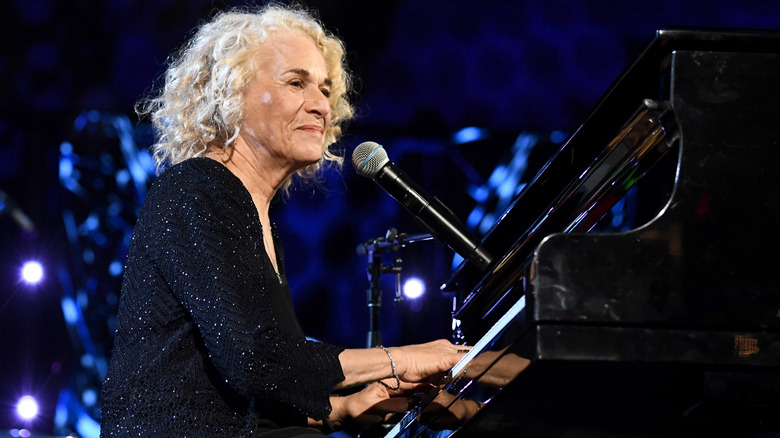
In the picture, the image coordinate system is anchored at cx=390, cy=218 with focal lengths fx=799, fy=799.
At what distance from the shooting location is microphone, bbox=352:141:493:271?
1.78 m

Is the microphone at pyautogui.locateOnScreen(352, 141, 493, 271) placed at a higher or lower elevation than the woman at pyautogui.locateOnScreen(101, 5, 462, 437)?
higher

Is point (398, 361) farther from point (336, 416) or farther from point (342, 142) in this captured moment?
point (342, 142)

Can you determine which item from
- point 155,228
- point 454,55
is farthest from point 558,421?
point 454,55

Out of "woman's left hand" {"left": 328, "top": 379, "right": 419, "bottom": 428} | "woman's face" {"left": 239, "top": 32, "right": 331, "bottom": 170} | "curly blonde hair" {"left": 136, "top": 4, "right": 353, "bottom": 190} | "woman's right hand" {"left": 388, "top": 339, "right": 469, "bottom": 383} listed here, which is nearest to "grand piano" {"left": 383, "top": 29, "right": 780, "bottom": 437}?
"woman's right hand" {"left": 388, "top": 339, "right": 469, "bottom": 383}

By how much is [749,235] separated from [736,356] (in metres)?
0.17

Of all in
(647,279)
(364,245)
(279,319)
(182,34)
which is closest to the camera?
(647,279)

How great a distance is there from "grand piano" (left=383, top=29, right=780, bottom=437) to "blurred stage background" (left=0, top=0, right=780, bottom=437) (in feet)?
8.54

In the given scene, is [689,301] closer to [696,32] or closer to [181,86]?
[696,32]

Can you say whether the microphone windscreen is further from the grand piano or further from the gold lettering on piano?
the gold lettering on piano

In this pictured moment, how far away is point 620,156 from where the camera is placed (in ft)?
4.17

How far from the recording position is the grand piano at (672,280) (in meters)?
1.08

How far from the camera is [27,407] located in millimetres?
3760

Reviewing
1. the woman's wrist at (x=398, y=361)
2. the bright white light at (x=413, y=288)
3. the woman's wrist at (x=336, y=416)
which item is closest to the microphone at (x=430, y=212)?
the woman's wrist at (x=398, y=361)

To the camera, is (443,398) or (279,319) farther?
(279,319)
